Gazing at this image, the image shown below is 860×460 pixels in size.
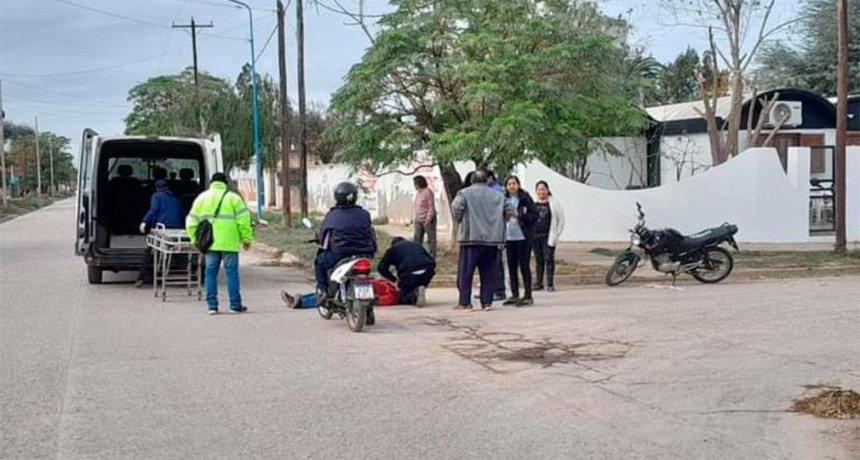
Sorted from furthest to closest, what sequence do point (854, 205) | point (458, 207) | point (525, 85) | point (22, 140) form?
point (22, 140)
point (854, 205)
point (525, 85)
point (458, 207)

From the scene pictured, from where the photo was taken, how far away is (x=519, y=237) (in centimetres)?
1431

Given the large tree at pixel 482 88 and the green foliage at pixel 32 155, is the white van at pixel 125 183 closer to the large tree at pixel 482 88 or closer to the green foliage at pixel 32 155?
the large tree at pixel 482 88

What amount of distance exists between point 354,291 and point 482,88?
6.83 metres

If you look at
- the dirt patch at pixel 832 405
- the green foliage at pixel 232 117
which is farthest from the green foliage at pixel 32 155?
the dirt patch at pixel 832 405

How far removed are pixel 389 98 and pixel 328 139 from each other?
1.82 metres

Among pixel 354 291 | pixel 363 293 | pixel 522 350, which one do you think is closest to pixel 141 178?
pixel 354 291

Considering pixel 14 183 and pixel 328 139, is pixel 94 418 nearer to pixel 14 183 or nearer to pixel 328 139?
pixel 328 139

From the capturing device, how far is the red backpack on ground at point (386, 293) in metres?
14.2

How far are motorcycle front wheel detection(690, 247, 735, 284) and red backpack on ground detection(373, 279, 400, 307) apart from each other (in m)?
5.47

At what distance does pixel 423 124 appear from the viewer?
66.2 feet

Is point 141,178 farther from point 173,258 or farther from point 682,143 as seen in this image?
point 682,143

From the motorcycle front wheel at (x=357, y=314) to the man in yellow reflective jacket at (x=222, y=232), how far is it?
2209 mm

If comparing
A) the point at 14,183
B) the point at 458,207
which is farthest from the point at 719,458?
the point at 14,183

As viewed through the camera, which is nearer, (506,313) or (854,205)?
(506,313)
